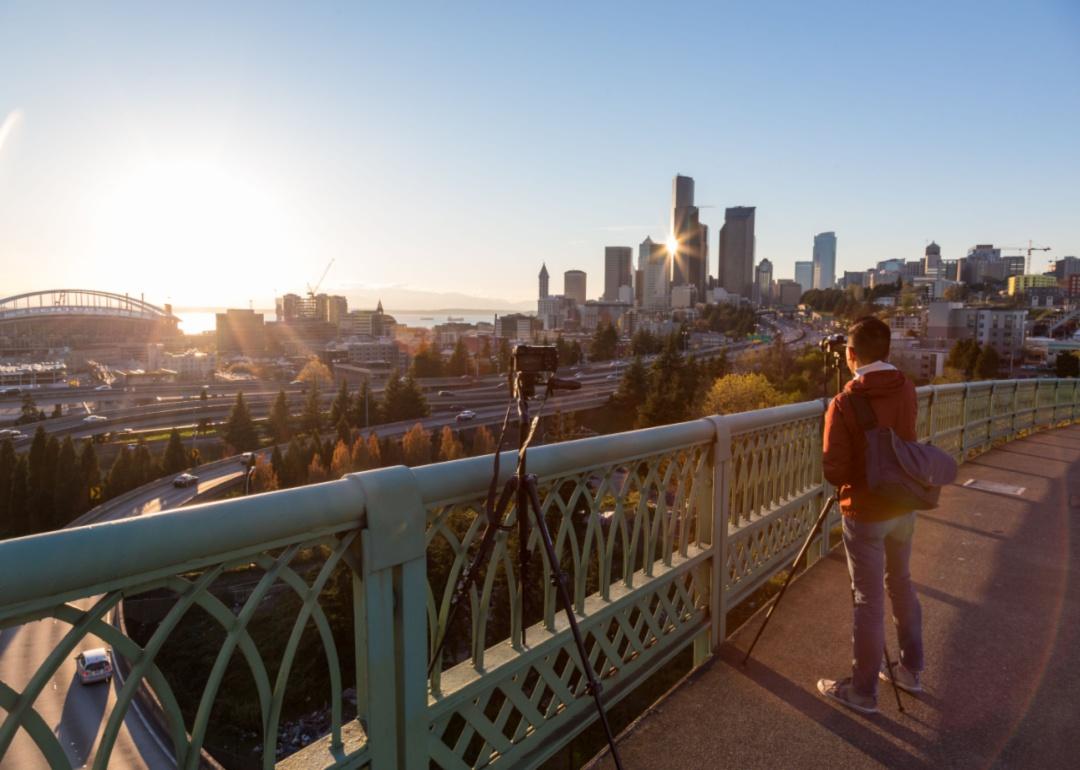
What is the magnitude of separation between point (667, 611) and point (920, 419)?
20.2ft

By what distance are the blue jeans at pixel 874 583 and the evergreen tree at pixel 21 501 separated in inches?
1614

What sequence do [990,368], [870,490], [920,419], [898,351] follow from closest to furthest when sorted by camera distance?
1. [870,490]
2. [920,419]
3. [990,368]
4. [898,351]

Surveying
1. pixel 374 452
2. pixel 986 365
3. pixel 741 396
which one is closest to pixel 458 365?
pixel 374 452

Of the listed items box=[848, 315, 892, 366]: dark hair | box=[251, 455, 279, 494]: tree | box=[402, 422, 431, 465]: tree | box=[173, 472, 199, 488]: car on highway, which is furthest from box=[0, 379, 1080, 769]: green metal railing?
box=[173, 472, 199, 488]: car on highway

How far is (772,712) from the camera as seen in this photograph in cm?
341

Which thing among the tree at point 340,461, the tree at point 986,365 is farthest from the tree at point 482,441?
the tree at point 986,365

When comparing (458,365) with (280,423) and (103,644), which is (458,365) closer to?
(280,423)

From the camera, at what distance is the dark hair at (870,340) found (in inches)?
130

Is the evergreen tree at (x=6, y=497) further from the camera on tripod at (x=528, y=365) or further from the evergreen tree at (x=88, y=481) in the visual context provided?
the camera on tripod at (x=528, y=365)

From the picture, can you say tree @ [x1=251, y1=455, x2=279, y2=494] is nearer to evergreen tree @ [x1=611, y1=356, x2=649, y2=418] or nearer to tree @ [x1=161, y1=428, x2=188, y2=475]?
tree @ [x1=161, y1=428, x2=188, y2=475]

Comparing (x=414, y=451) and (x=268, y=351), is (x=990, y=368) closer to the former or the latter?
(x=414, y=451)

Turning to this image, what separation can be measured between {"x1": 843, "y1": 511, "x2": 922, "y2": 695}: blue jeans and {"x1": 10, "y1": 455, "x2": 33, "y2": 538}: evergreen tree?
4098 cm

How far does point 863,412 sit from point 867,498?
44 centimetres

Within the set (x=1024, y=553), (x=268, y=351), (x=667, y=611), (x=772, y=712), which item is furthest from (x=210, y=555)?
(x=268, y=351)
